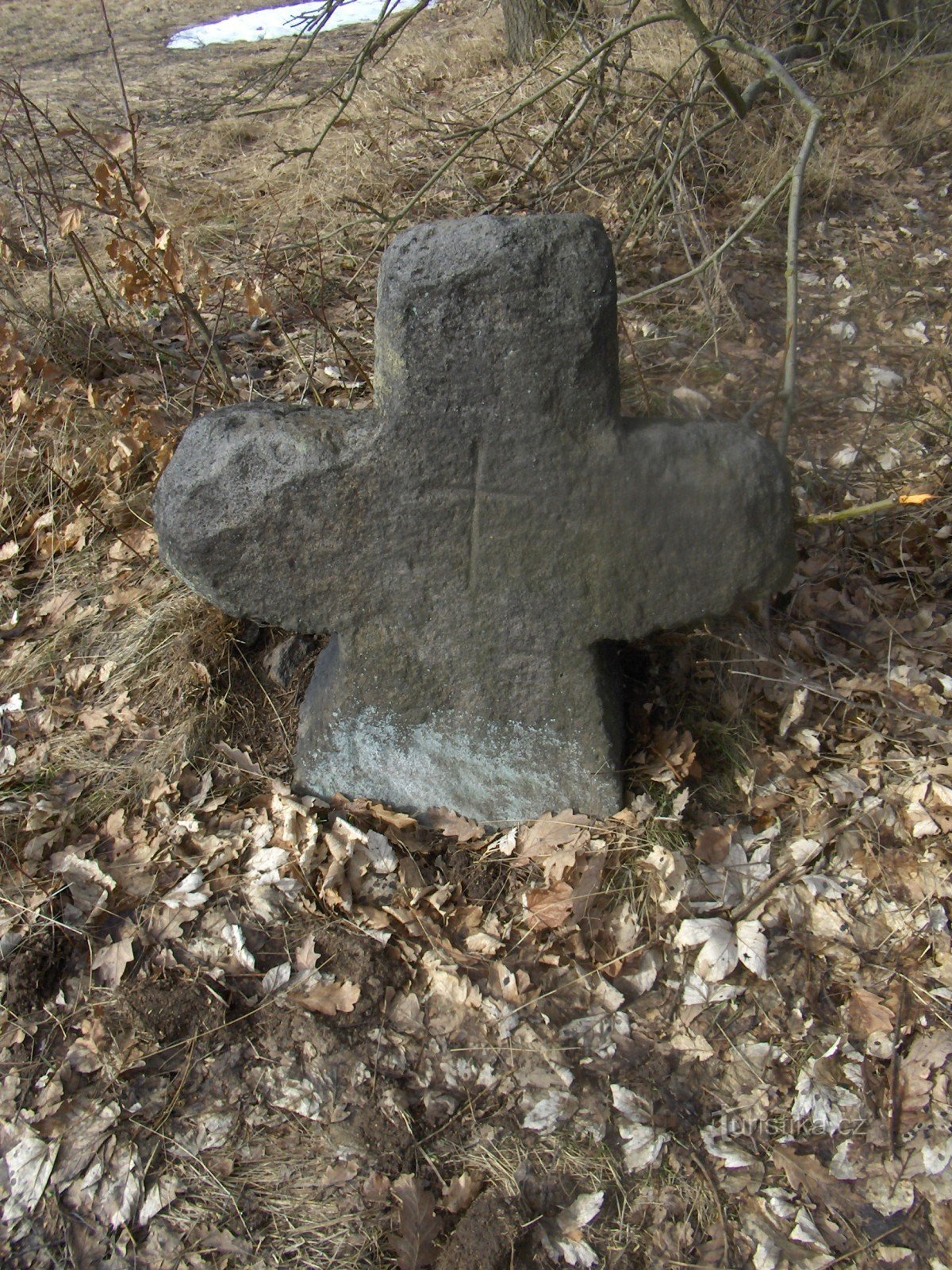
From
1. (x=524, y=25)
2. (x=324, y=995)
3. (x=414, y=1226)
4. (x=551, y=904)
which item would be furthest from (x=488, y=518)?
(x=524, y=25)

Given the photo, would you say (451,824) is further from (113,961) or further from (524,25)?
(524,25)

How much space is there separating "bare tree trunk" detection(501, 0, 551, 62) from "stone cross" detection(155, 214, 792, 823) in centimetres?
504

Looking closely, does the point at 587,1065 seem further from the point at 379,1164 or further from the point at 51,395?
the point at 51,395

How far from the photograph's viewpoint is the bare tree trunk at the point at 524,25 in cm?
632

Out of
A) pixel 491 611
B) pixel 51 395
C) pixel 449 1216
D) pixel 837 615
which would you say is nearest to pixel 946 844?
pixel 837 615

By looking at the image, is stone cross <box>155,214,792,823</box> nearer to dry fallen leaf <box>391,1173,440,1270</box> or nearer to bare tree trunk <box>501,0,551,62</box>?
dry fallen leaf <box>391,1173,440,1270</box>

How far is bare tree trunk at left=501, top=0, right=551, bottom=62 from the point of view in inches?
249

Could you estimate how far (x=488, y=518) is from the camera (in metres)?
2.53

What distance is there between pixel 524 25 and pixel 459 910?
6.23 metres

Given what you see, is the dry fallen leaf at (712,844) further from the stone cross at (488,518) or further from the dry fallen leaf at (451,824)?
the dry fallen leaf at (451,824)

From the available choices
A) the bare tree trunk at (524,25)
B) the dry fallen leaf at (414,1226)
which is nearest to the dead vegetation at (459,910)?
the dry fallen leaf at (414,1226)

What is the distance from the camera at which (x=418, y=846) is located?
2.79 metres

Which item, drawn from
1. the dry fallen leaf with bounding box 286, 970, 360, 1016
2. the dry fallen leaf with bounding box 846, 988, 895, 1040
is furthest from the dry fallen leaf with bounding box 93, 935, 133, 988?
the dry fallen leaf with bounding box 846, 988, 895, 1040

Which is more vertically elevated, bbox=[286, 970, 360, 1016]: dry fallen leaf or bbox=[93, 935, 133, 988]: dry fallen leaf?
bbox=[93, 935, 133, 988]: dry fallen leaf
